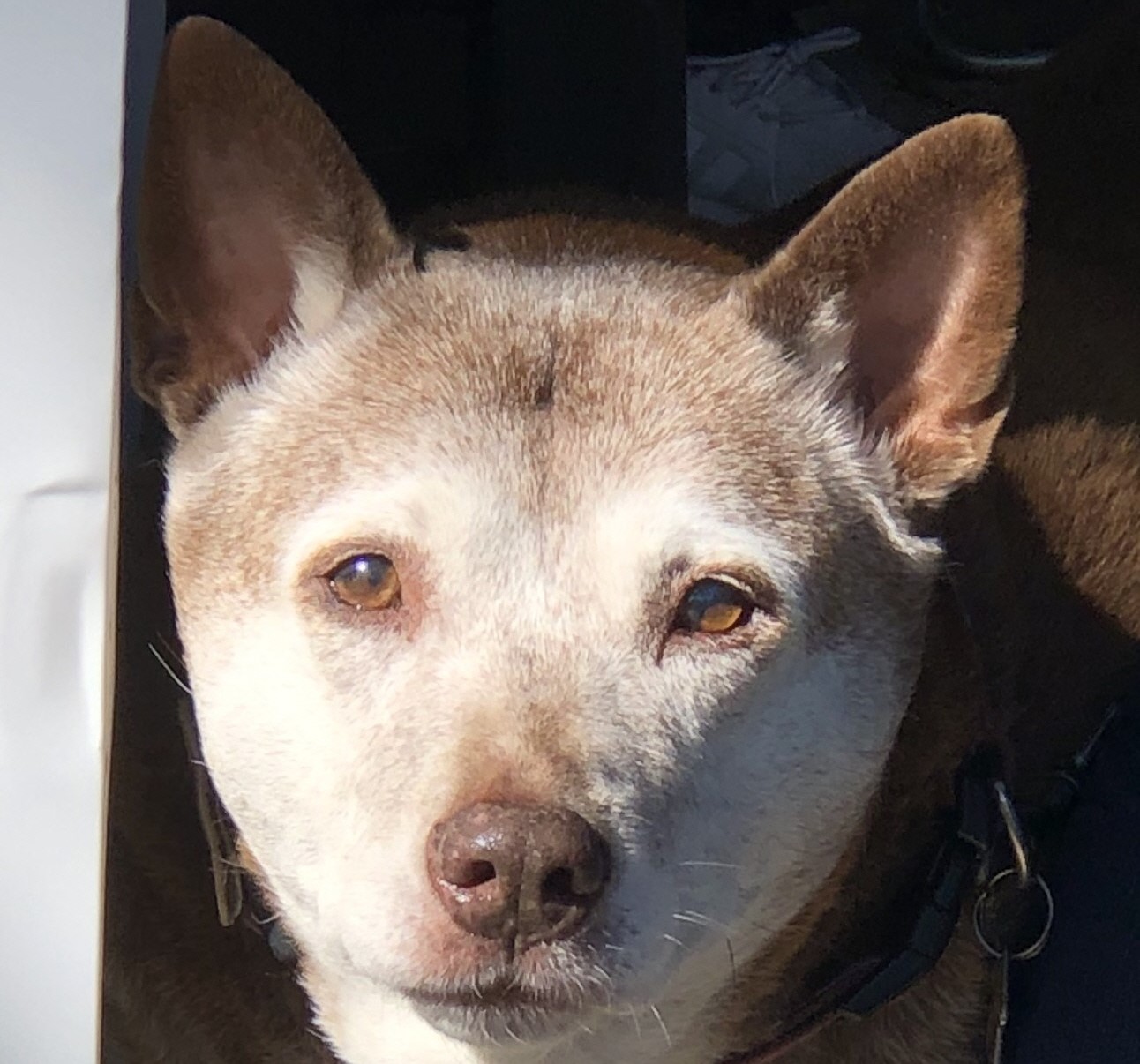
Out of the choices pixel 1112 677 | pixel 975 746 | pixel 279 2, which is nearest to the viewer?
pixel 975 746

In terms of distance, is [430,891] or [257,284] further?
[257,284]

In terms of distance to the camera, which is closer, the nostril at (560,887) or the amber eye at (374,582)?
the nostril at (560,887)

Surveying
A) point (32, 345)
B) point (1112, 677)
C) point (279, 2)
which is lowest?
point (1112, 677)

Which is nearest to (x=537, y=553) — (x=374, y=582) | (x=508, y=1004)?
(x=374, y=582)

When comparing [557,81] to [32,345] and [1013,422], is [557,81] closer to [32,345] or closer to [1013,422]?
[1013,422]

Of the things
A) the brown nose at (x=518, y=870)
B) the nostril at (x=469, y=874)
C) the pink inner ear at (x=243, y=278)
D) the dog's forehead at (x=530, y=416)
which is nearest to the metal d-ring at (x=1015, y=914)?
the dog's forehead at (x=530, y=416)

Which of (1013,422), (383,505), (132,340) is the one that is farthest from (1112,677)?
(132,340)

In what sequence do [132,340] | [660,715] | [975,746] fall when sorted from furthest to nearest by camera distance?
[975,746]
[132,340]
[660,715]

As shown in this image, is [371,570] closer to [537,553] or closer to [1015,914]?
[537,553]

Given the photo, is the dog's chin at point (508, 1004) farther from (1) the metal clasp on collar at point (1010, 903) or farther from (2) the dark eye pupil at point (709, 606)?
(1) the metal clasp on collar at point (1010, 903)
